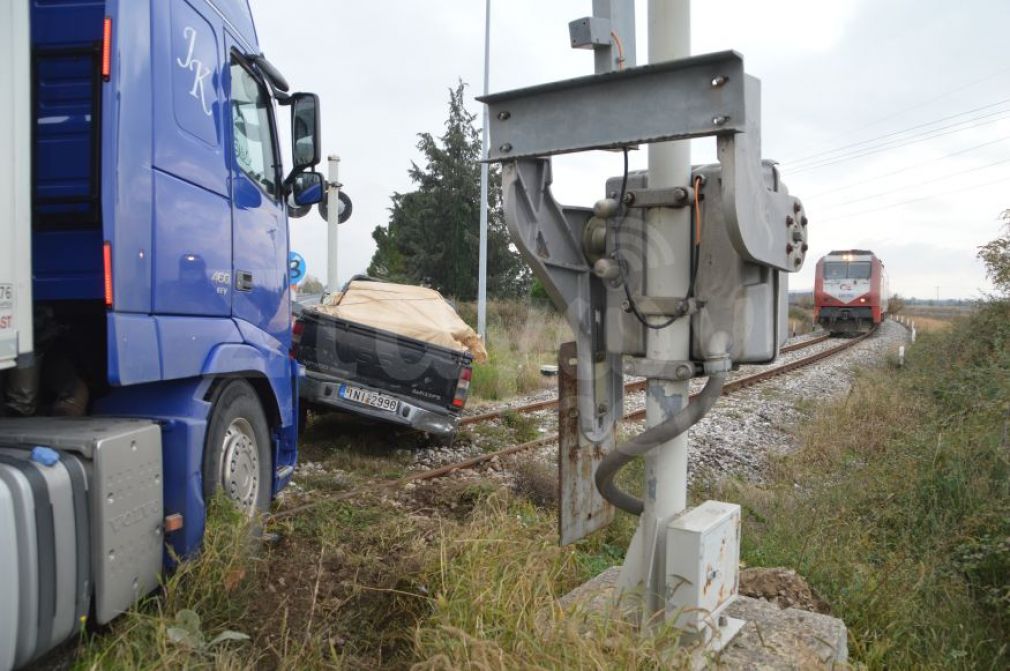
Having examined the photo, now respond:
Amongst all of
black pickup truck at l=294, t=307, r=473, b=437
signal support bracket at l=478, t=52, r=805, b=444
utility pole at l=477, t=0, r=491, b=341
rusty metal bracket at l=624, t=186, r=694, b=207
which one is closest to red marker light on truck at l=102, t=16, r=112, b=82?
signal support bracket at l=478, t=52, r=805, b=444

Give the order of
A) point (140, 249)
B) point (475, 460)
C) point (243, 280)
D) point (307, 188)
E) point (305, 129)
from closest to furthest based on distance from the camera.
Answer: point (140, 249)
point (243, 280)
point (305, 129)
point (307, 188)
point (475, 460)

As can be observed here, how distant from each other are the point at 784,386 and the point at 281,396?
11.0 m

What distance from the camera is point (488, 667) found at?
7.38 feet

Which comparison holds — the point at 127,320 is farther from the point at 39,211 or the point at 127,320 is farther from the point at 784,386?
the point at 784,386

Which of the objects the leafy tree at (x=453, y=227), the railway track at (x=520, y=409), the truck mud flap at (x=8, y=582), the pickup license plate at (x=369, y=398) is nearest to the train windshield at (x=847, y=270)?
the leafy tree at (x=453, y=227)

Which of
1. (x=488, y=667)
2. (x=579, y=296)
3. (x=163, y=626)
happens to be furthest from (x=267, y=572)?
(x=579, y=296)

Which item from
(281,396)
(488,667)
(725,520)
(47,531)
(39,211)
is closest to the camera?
(488,667)

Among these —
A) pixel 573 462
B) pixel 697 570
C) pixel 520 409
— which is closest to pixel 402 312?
pixel 520 409

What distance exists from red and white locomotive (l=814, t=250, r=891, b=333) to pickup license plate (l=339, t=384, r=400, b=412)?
26.4 meters

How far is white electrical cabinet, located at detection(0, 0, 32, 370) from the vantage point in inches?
95.3

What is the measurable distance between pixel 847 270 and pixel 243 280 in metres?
29.6

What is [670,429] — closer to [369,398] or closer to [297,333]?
[369,398]

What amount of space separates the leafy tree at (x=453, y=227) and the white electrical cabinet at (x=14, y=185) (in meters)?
25.1

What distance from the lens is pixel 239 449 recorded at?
148 inches
